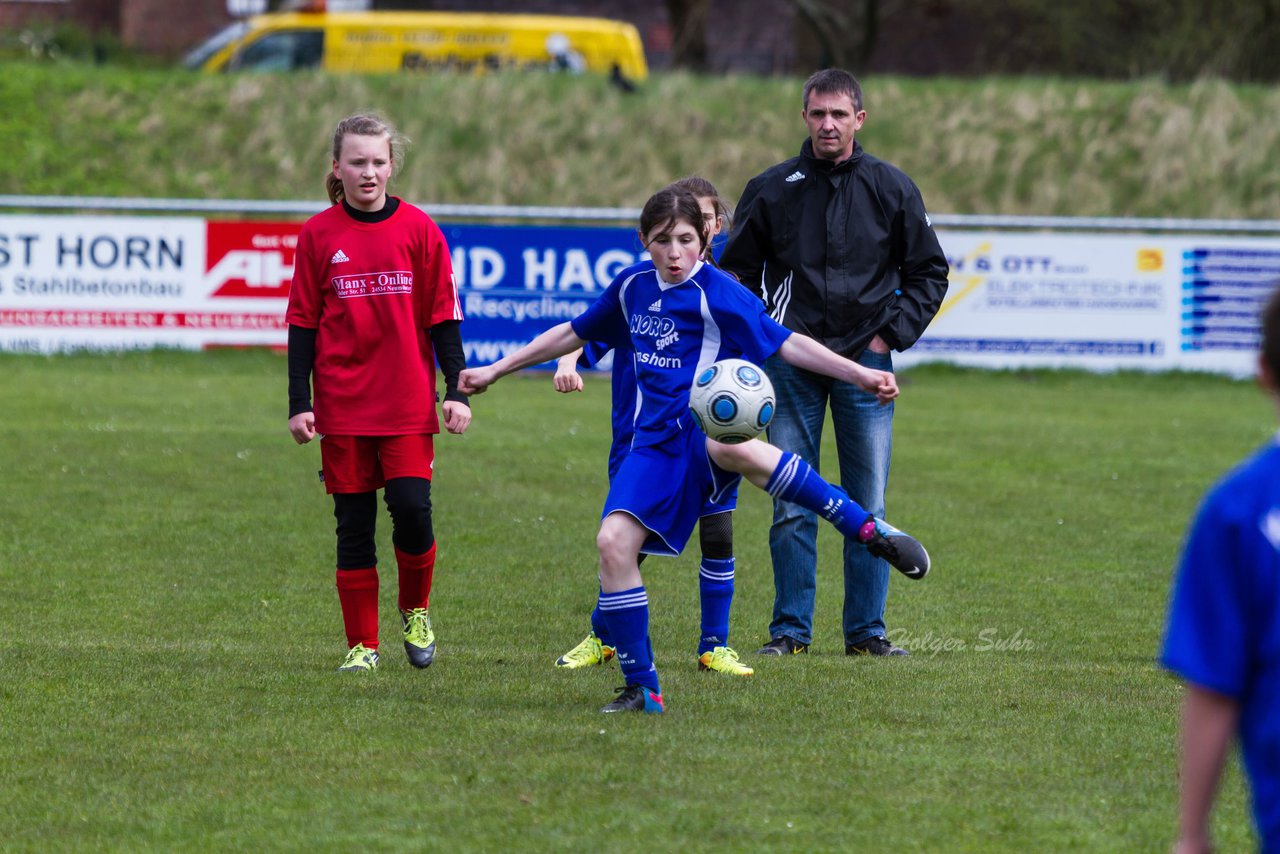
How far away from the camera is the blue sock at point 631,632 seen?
5.45m

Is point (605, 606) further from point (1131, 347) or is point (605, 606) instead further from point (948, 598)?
point (1131, 347)

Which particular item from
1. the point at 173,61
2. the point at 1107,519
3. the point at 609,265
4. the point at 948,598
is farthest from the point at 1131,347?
the point at 173,61

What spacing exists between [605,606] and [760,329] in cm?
101

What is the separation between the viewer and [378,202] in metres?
6.09

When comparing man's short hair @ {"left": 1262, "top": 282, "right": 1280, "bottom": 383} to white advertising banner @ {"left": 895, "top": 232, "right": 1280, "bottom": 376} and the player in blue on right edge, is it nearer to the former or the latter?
the player in blue on right edge

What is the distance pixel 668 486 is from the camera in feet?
18.3

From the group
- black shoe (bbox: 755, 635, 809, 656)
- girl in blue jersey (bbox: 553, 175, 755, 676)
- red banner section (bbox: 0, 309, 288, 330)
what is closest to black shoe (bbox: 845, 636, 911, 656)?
black shoe (bbox: 755, 635, 809, 656)

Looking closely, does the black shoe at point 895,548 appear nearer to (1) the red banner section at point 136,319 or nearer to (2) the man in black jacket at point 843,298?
(2) the man in black jacket at point 843,298

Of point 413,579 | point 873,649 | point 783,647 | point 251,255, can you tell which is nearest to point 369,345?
point 413,579

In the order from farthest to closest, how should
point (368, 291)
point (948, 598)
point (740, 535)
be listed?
point (740, 535)
point (948, 598)
point (368, 291)

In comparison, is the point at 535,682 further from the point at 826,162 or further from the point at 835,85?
the point at 835,85

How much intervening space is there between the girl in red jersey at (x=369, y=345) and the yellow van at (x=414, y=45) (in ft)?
77.6

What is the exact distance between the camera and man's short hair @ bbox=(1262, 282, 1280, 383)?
2.39 meters

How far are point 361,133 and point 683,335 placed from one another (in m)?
1.30
